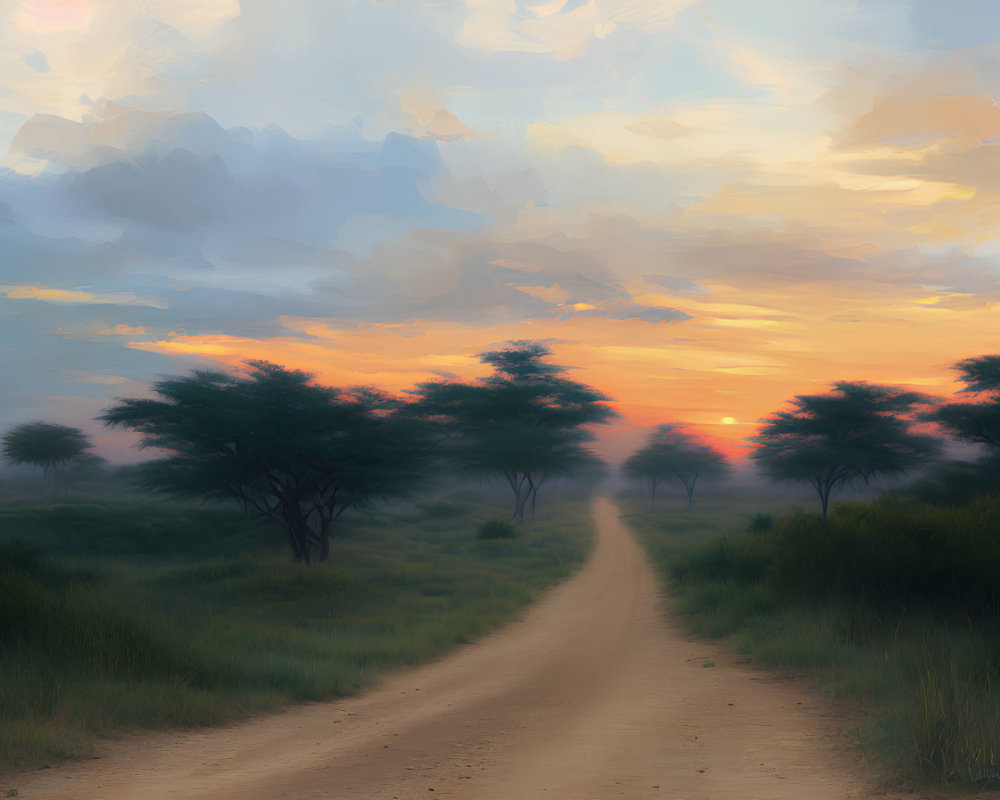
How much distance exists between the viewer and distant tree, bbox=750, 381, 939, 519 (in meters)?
45.9

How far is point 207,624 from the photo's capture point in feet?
52.3

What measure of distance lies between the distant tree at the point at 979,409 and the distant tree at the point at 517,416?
67.0 ft

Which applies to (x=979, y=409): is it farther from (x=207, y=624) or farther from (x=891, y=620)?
(x=207, y=624)

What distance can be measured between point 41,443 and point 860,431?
189ft

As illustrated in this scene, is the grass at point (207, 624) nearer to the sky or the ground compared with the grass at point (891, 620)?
nearer to the ground

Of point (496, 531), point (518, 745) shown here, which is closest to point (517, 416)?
point (496, 531)

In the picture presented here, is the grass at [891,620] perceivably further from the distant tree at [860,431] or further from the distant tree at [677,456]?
the distant tree at [677,456]

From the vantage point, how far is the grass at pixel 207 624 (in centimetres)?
984

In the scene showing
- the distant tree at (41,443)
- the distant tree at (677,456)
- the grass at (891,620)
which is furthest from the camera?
the distant tree at (677,456)

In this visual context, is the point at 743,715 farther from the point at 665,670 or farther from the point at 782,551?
the point at 782,551

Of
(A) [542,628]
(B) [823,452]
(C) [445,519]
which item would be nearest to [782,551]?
(A) [542,628]

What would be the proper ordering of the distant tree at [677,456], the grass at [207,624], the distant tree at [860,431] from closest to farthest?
the grass at [207,624] < the distant tree at [860,431] < the distant tree at [677,456]

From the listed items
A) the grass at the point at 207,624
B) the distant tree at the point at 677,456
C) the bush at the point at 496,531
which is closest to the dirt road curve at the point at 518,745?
the grass at the point at 207,624

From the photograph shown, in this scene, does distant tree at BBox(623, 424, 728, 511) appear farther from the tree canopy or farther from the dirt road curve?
the dirt road curve
